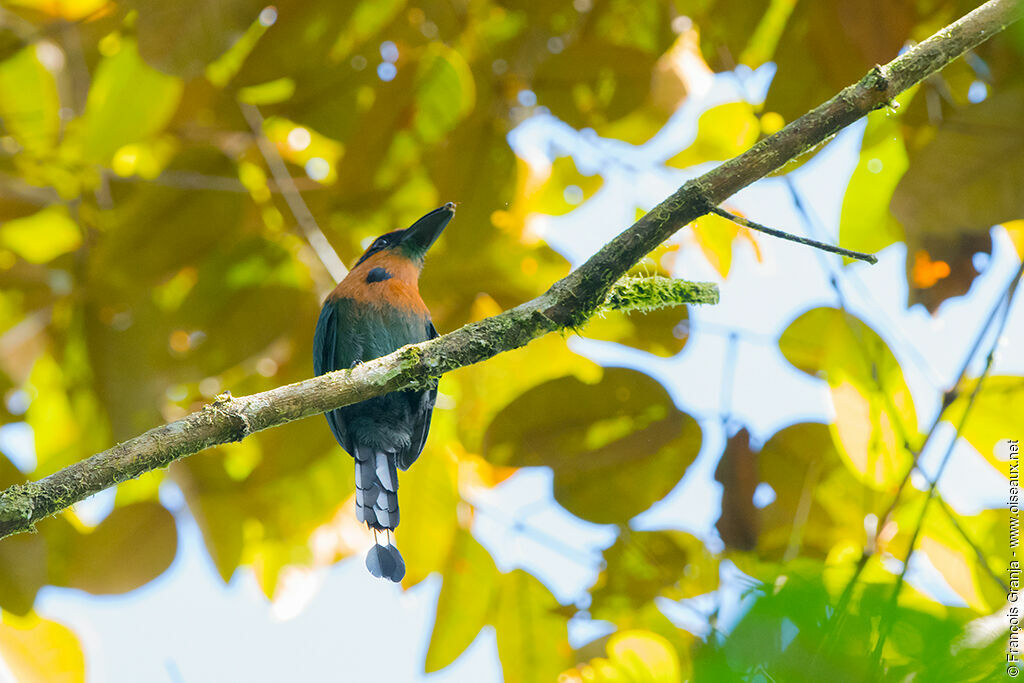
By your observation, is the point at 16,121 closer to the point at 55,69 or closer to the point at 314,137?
the point at 55,69

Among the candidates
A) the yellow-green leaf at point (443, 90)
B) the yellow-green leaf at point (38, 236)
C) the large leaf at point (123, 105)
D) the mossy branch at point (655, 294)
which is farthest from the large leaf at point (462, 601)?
the yellow-green leaf at point (38, 236)

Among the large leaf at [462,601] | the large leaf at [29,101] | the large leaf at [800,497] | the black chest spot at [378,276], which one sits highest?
the large leaf at [29,101]

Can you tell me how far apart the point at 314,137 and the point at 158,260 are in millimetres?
1296

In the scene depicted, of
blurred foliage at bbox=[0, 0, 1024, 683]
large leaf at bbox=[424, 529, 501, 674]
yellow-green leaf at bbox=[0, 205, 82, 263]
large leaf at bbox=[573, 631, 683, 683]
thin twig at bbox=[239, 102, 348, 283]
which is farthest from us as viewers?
yellow-green leaf at bbox=[0, 205, 82, 263]

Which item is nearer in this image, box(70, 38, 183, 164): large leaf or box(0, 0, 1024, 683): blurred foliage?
box(0, 0, 1024, 683): blurred foliage

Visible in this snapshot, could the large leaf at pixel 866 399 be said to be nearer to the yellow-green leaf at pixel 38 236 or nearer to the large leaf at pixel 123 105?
the large leaf at pixel 123 105

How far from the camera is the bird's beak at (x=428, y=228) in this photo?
9.93ft

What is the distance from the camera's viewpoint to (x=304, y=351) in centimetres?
346

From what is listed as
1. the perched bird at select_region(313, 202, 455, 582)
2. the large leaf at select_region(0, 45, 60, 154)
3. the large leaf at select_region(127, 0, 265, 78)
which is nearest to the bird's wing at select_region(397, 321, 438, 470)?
the perched bird at select_region(313, 202, 455, 582)

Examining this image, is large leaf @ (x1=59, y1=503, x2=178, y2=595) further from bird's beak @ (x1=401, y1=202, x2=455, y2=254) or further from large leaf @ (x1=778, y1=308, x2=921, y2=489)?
large leaf @ (x1=778, y1=308, x2=921, y2=489)

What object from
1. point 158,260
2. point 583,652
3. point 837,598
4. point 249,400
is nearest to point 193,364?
point 158,260

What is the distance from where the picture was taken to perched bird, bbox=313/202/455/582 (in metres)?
3.20

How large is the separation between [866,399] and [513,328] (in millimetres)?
1098

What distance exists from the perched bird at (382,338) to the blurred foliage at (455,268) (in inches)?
4.1
